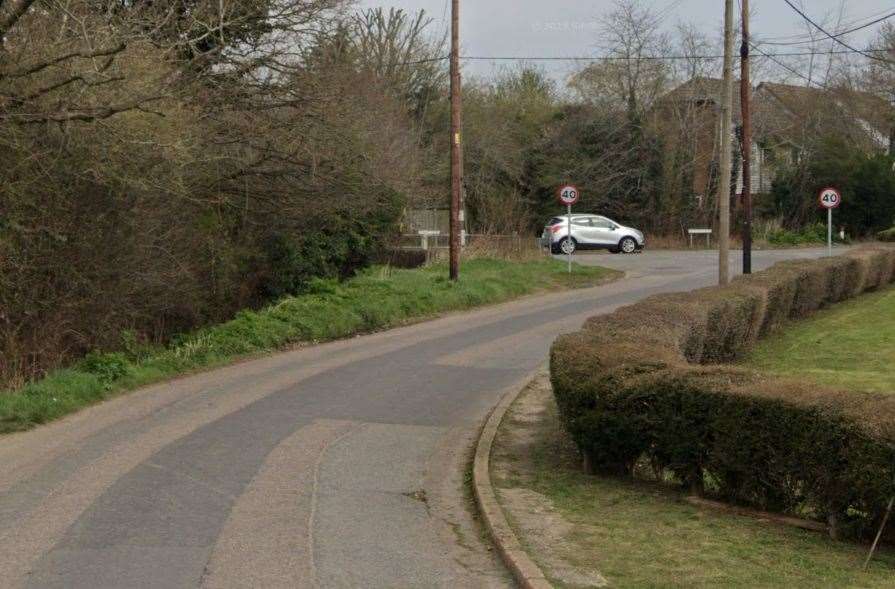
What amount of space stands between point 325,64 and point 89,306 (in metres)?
8.06

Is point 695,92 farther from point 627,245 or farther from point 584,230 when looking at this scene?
point 584,230

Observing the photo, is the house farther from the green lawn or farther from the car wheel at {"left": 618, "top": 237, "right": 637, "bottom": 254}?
the green lawn

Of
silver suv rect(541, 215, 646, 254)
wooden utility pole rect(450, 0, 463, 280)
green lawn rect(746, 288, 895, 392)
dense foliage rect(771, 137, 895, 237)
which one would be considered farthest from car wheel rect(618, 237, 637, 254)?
green lawn rect(746, 288, 895, 392)

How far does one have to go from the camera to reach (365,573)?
6.55 m

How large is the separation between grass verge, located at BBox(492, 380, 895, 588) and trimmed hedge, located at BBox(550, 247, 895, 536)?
0.86 feet

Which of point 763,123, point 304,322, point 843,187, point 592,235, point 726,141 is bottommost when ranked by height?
point 304,322

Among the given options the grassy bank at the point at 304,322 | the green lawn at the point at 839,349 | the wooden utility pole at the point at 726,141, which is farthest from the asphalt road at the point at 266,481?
the wooden utility pole at the point at 726,141

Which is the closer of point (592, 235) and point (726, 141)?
point (726, 141)

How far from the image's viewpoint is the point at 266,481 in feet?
29.8

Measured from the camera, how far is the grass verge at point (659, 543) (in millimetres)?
6133

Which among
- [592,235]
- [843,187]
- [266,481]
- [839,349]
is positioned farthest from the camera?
[843,187]

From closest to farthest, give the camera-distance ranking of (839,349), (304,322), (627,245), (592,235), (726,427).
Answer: (726,427) < (839,349) < (304,322) < (592,235) < (627,245)

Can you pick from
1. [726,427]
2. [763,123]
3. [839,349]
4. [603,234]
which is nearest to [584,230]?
[603,234]

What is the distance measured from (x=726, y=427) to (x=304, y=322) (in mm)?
12682
